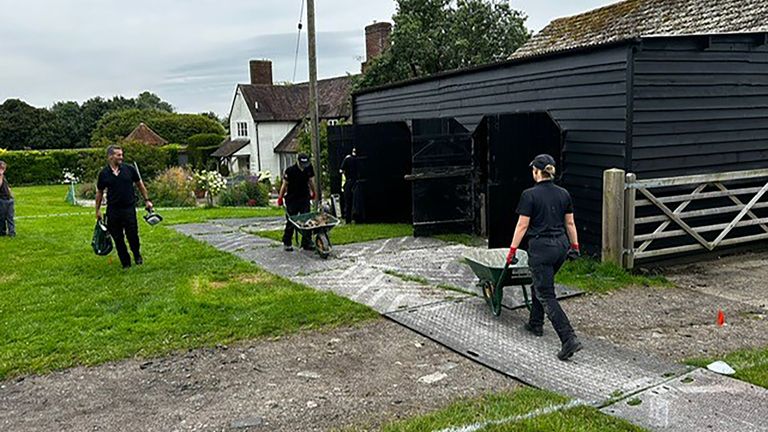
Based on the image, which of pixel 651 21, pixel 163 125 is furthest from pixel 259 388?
pixel 163 125

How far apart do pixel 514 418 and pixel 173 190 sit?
20489 mm

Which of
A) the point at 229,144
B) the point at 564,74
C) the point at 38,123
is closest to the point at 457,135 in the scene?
the point at 564,74

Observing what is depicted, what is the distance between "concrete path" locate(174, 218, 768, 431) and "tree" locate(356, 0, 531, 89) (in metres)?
18.1

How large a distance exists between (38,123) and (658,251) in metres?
63.5

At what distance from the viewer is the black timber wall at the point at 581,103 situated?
26.9ft

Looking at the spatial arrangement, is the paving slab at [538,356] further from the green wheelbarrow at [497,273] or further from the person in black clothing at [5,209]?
the person in black clothing at [5,209]

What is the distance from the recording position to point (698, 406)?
164 inches

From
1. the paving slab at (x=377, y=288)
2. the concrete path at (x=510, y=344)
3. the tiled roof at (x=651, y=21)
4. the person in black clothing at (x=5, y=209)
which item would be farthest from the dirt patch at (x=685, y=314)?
the person in black clothing at (x=5, y=209)

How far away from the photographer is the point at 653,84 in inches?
319

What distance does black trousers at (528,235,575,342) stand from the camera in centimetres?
511

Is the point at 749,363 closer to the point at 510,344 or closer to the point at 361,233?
the point at 510,344

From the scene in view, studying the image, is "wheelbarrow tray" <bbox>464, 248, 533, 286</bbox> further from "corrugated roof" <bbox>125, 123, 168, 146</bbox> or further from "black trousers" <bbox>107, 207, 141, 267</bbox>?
"corrugated roof" <bbox>125, 123, 168, 146</bbox>

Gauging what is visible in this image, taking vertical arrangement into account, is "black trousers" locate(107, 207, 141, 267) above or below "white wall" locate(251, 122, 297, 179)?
below

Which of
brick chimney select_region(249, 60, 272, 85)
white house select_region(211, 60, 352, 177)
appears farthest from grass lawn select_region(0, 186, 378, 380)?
brick chimney select_region(249, 60, 272, 85)
